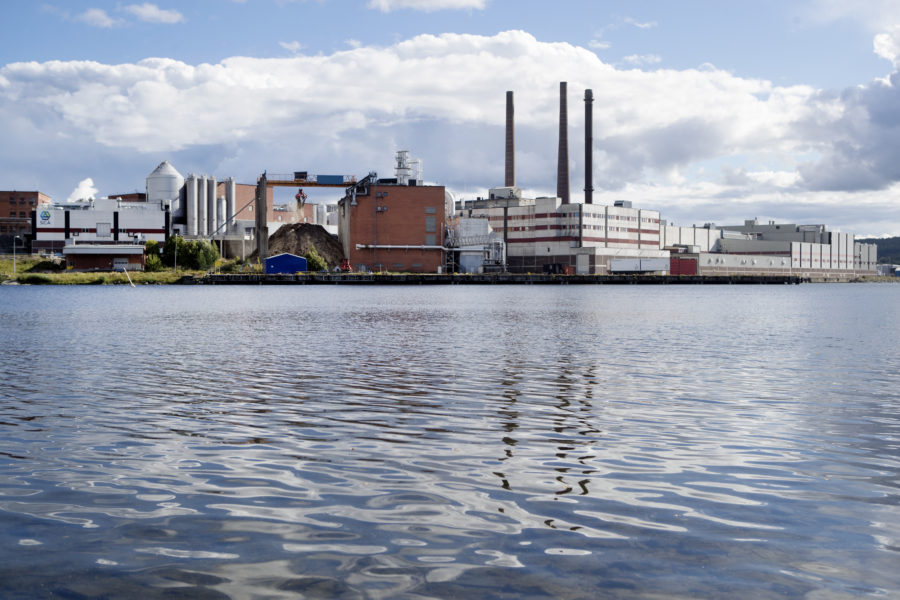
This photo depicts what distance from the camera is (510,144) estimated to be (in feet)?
564

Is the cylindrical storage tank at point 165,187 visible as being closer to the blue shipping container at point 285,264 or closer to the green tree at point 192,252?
the green tree at point 192,252

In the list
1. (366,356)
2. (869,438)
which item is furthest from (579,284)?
(869,438)

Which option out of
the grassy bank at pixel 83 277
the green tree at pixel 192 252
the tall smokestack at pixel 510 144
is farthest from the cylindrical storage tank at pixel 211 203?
the tall smokestack at pixel 510 144

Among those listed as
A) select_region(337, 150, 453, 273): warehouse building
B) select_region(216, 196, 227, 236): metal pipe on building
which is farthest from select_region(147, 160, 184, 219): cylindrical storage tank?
select_region(337, 150, 453, 273): warehouse building

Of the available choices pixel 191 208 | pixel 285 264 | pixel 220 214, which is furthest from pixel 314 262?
pixel 220 214

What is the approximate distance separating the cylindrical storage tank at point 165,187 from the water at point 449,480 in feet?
497

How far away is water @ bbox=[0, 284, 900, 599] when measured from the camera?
7449mm

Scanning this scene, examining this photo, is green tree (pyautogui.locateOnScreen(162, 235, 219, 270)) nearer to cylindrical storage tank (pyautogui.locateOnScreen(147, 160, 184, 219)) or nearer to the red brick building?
cylindrical storage tank (pyautogui.locateOnScreen(147, 160, 184, 219))

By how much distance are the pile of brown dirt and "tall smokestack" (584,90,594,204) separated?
4838cm

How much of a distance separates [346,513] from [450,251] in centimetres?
14621

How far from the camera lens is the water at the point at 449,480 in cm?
745

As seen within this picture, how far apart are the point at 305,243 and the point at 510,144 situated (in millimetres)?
44450

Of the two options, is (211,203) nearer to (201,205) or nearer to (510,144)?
(201,205)

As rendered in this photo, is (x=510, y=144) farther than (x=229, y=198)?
No
